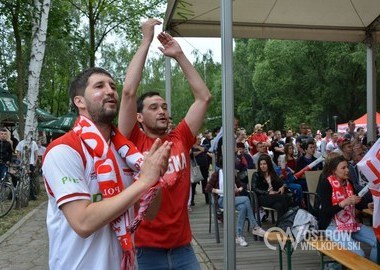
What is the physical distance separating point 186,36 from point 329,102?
93.1 feet

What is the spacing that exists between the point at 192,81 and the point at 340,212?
8.84ft

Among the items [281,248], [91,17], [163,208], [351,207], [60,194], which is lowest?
[281,248]

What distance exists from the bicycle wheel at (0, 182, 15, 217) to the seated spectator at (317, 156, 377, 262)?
7249 millimetres

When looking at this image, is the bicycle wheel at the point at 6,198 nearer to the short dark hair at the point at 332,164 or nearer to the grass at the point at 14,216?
the grass at the point at 14,216

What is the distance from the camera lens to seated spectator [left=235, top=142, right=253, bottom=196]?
8.65m

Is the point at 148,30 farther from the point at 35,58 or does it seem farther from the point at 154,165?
the point at 35,58

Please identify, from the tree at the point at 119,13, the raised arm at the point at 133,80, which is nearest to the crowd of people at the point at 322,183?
the raised arm at the point at 133,80

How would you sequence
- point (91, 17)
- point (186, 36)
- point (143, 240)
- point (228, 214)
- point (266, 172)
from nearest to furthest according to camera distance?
point (143, 240) < point (228, 214) < point (266, 172) < point (186, 36) < point (91, 17)

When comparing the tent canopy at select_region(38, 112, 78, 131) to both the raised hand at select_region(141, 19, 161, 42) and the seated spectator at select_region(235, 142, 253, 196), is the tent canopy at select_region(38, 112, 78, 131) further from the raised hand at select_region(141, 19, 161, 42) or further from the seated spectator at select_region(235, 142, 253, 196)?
the raised hand at select_region(141, 19, 161, 42)

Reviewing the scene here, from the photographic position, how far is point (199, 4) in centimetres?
784

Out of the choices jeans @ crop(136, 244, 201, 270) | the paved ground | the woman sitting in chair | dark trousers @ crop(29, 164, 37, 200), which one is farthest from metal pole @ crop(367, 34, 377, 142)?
dark trousers @ crop(29, 164, 37, 200)

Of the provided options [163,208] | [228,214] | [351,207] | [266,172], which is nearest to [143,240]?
[163,208]

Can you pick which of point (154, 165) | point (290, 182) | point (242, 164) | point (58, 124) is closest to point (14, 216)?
point (242, 164)

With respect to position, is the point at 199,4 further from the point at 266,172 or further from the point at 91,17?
the point at 91,17
